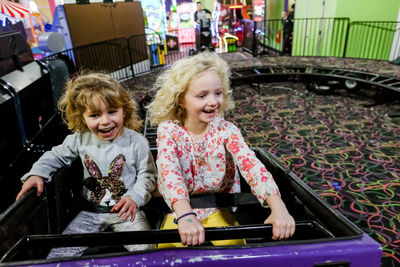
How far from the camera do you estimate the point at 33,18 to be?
549cm

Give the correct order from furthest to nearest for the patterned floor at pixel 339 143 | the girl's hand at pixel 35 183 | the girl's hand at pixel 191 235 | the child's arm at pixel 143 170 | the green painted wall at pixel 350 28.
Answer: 1. the green painted wall at pixel 350 28
2. the patterned floor at pixel 339 143
3. the child's arm at pixel 143 170
4. the girl's hand at pixel 35 183
5. the girl's hand at pixel 191 235

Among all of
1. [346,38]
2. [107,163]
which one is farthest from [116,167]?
[346,38]

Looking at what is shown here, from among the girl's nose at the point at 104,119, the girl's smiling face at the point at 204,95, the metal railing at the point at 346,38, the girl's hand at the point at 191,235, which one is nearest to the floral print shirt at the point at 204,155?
the girl's smiling face at the point at 204,95

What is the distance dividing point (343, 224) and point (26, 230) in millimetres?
1111

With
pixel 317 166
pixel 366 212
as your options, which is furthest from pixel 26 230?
pixel 317 166

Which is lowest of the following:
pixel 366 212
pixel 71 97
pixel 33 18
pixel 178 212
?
pixel 366 212

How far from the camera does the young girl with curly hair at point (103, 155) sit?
123 cm

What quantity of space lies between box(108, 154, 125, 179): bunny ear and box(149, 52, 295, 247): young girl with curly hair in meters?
0.23

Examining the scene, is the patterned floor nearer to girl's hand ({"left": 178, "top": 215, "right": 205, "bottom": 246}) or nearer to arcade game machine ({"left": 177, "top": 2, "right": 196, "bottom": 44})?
girl's hand ({"left": 178, "top": 215, "right": 205, "bottom": 246})

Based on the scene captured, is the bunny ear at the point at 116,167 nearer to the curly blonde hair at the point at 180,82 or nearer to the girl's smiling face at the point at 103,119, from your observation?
the girl's smiling face at the point at 103,119

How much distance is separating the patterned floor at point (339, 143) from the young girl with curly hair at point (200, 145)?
3.70 feet

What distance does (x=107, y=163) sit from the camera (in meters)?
1.30

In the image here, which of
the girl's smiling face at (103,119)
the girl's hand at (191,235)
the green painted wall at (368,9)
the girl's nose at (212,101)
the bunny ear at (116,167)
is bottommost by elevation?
the bunny ear at (116,167)

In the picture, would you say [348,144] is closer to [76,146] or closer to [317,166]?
[317,166]
